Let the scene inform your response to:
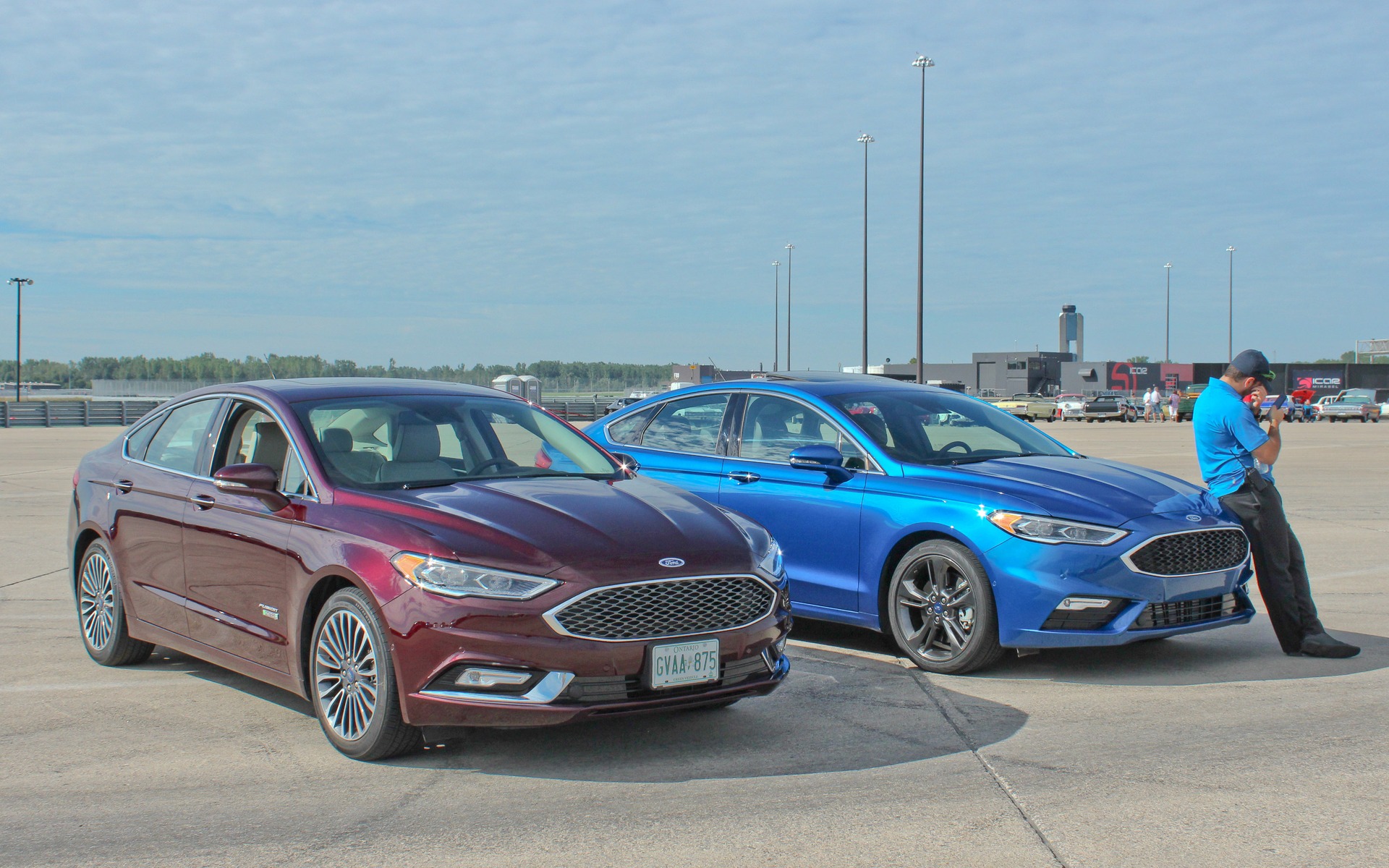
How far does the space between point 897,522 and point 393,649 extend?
10.3ft

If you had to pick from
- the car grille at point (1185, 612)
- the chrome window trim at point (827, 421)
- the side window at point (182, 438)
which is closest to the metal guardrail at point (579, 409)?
the chrome window trim at point (827, 421)

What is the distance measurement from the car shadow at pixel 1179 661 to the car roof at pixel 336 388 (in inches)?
113

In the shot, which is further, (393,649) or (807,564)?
(807,564)

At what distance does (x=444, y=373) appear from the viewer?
71.8m

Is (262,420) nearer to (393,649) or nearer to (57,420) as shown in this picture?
(393,649)

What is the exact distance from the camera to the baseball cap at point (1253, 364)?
284 inches

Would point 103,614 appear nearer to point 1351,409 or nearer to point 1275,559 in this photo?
point 1275,559

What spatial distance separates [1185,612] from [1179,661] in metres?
0.63

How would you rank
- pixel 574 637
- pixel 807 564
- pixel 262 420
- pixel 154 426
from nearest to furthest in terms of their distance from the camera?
1. pixel 574 637
2. pixel 262 420
3. pixel 154 426
4. pixel 807 564

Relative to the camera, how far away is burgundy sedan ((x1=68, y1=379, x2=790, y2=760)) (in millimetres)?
4605

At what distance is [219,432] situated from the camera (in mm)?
6172

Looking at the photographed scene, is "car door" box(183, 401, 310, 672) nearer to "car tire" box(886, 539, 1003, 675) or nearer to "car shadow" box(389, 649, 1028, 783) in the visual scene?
"car shadow" box(389, 649, 1028, 783)

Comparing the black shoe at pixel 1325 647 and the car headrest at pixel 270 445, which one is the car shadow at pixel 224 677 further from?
the black shoe at pixel 1325 647

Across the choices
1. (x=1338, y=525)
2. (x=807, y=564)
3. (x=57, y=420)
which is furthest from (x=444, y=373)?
(x=807, y=564)
